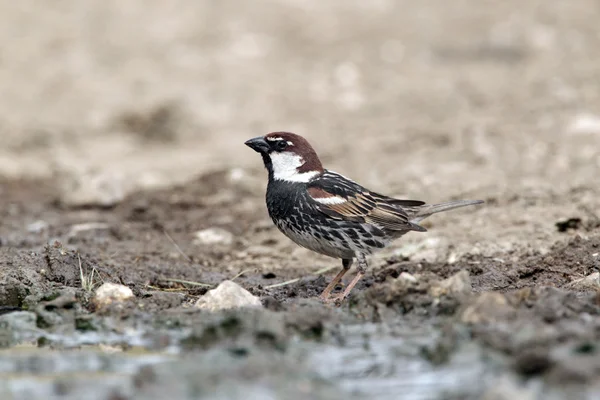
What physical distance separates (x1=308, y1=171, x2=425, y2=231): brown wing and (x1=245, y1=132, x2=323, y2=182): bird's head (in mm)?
141

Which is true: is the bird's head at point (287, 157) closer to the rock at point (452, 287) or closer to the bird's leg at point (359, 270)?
the bird's leg at point (359, 270)

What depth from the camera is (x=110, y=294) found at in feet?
20.9

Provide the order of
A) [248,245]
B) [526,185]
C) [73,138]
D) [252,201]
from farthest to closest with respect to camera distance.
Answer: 1. [73,138]
2. [252,201]
3. [526,185]
4. [248,245]

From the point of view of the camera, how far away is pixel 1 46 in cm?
1619

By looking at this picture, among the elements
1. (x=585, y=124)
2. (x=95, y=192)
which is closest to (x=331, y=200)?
(x=95, y=192)

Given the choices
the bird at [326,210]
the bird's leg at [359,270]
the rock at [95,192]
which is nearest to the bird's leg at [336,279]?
the bird at [326,210]

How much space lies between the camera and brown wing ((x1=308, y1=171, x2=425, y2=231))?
756 cm

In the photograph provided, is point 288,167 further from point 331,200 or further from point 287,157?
point 331,200

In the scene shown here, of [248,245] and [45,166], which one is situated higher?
[45,166]

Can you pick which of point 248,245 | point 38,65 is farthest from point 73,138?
point 248,245

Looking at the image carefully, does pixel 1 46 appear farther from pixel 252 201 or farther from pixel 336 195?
pixel 336 195

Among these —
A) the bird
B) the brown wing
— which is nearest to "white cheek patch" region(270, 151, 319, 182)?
the bird

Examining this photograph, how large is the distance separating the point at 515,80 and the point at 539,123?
2.50 meters

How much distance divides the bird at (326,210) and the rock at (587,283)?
1.40 m
